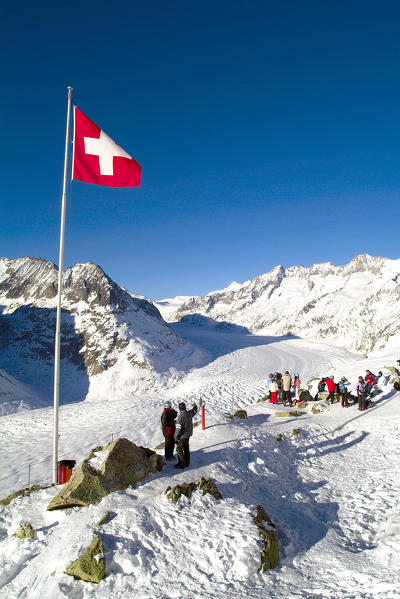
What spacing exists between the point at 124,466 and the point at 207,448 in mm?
4105

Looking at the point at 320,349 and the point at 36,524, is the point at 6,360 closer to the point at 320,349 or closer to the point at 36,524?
the point at 36,524

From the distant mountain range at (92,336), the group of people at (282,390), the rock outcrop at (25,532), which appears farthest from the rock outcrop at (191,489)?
the distant mountain range at (92,336)

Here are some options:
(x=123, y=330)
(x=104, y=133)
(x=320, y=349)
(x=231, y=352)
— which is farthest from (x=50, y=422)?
(x=320, y=349)

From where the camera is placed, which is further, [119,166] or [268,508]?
[119,166]

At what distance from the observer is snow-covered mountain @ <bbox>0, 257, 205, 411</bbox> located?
5647 centimetres

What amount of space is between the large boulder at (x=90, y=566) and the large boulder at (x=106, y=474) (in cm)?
179

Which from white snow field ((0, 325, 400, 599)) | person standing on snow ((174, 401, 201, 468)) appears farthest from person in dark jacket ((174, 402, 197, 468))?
white snow field ((0, 325, 400, 599))

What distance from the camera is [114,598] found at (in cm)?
513

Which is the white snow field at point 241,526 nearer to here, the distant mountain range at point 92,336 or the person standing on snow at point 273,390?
the person standing on snow at point 273,390

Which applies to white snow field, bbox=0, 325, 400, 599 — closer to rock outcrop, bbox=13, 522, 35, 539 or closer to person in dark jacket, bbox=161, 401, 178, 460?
rock outcrop, bbox=13, 522, 35, 539

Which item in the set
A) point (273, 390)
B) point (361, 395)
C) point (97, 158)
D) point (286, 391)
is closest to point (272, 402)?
point (273, 390)

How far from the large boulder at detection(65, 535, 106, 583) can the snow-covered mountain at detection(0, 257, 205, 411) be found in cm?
4732

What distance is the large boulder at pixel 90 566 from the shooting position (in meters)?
5.37

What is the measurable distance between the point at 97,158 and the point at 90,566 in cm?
1078
